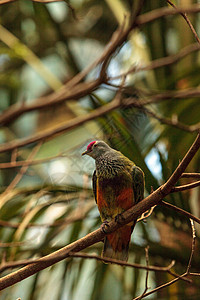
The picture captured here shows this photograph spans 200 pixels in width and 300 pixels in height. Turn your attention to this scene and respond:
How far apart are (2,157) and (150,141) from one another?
2.75 meters

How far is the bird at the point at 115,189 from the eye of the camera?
1913mm

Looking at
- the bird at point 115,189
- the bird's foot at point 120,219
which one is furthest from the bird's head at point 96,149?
the bird's foot at point 120,219

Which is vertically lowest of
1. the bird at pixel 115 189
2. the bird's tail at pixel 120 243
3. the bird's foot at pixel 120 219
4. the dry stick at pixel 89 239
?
the dry stick at pixel 89 239

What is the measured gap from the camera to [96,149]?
1.82m

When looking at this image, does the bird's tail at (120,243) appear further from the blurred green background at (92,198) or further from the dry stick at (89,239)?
the dry stick at (89,239)

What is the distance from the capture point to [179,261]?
6.81 ft

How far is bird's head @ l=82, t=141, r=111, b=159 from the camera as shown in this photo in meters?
1.75

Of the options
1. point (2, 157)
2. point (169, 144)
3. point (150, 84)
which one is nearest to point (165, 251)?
point (169, 144)

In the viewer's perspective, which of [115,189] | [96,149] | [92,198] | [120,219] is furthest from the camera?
[92,198]

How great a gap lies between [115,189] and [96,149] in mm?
274

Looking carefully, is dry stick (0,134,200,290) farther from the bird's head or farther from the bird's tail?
the bird's tail

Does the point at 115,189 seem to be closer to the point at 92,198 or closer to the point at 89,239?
the point at 92,198

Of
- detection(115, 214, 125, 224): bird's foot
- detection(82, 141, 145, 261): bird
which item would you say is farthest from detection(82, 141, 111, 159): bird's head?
detection(115, 214, 125, 224): bird's foot

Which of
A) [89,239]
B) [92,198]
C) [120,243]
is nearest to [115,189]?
[120,243]
